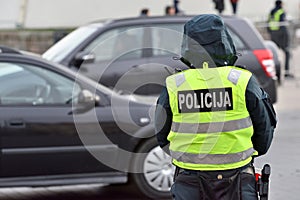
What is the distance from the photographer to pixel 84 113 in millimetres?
8109

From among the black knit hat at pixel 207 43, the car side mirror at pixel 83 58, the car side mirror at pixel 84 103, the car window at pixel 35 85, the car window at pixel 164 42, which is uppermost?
the black knit hat at pixel 207 43

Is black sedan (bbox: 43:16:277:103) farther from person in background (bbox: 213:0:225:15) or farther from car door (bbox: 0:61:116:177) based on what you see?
person in background (bbox: 213:0:225:15)

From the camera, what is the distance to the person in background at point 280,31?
66.0ft

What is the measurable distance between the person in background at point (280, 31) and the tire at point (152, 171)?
39.8 ft

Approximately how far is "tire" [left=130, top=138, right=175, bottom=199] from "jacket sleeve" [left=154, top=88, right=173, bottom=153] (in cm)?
360

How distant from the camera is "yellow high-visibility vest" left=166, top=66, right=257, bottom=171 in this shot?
4.41 metres

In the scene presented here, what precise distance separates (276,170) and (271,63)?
3.24 meters

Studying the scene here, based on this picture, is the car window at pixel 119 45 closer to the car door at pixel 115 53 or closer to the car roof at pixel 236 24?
the car door at pixel 115 53

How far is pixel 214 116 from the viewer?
14.5 ft

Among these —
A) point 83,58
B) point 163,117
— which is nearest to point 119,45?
point 83,58

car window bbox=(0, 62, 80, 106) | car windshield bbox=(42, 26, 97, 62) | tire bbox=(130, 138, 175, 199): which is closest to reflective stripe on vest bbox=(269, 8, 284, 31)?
car windshield bbox=(42, 26, 97, 62)

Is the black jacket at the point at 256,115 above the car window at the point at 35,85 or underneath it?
above

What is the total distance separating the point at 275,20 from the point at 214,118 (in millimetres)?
16831

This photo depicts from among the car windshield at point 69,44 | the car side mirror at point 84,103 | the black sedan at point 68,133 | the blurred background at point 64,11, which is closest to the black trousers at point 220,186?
the black sedan at point 68,133
